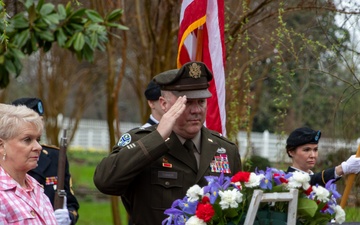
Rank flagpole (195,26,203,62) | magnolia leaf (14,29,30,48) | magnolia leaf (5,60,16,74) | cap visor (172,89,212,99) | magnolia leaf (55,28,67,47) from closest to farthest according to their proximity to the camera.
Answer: cap visor (172,89,212,99) < flagpole (195,26,203,62) < magnolia leaf (14,29,30,48) < magnolia leaf (5,60,16,74) < magnolia leaf (55,28,67,47)

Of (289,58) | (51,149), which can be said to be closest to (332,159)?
(289,58)

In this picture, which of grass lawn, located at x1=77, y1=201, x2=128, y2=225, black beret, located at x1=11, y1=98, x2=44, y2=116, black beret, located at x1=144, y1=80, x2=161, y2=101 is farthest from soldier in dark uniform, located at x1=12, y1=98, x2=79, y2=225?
grass lawn, located at x1=77, y1=201, x2=128, y2=225

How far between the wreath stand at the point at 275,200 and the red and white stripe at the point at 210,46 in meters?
2.68

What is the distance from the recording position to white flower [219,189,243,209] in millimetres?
4180

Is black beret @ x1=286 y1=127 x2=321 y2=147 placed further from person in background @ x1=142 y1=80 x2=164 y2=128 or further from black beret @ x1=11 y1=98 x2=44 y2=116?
black beret @ x1=11 y1=98 x2=44 y2=116

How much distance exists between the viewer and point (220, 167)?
5.21 m

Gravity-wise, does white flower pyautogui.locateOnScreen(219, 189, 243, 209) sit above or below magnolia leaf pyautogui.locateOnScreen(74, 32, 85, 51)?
below

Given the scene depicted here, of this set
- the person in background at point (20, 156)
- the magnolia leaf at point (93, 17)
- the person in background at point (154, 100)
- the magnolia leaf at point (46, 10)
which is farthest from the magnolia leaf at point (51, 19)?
the person in background at point (20, 156)

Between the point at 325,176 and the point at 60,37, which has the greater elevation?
the point at 60,37

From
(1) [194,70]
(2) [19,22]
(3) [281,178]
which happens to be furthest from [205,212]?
(2) [19,22]

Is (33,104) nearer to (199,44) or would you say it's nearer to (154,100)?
(154,100)

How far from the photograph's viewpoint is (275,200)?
4.14 metres

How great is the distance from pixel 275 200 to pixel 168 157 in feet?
3.71

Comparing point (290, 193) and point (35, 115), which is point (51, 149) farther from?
point (290, 193)
